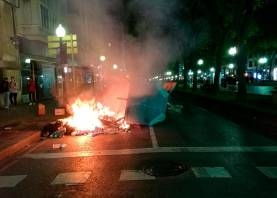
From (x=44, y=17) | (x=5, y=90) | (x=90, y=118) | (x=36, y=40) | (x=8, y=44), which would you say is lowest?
(x=90, y=118)

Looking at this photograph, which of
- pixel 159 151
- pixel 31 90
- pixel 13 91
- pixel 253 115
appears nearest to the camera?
pixel 159 151

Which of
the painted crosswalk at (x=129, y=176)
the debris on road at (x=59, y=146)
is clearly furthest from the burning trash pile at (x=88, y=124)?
the painted crosswalk at (x=129, y=176)

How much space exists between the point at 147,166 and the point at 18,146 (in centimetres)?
390

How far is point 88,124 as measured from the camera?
487 inches

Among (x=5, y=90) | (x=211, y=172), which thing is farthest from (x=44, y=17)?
(x=211, y=172)

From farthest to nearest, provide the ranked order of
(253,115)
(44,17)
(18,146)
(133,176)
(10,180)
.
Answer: (44,17)
(253,115)
(18,146)
(10,180)
(133,176)

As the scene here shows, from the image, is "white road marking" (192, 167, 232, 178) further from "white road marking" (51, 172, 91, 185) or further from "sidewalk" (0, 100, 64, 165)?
"sidewalk" (0, 100, 64, 165)

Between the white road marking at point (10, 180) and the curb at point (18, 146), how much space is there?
1.60 metres

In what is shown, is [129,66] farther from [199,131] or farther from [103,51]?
[103,51]

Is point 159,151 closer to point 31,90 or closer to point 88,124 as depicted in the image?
point 88,124

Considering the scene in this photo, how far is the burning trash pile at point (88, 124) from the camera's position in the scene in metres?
11.5

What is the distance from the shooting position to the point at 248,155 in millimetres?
7910

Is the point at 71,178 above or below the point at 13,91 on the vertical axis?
below

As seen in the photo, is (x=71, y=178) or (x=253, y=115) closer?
(x=71, y=178)
